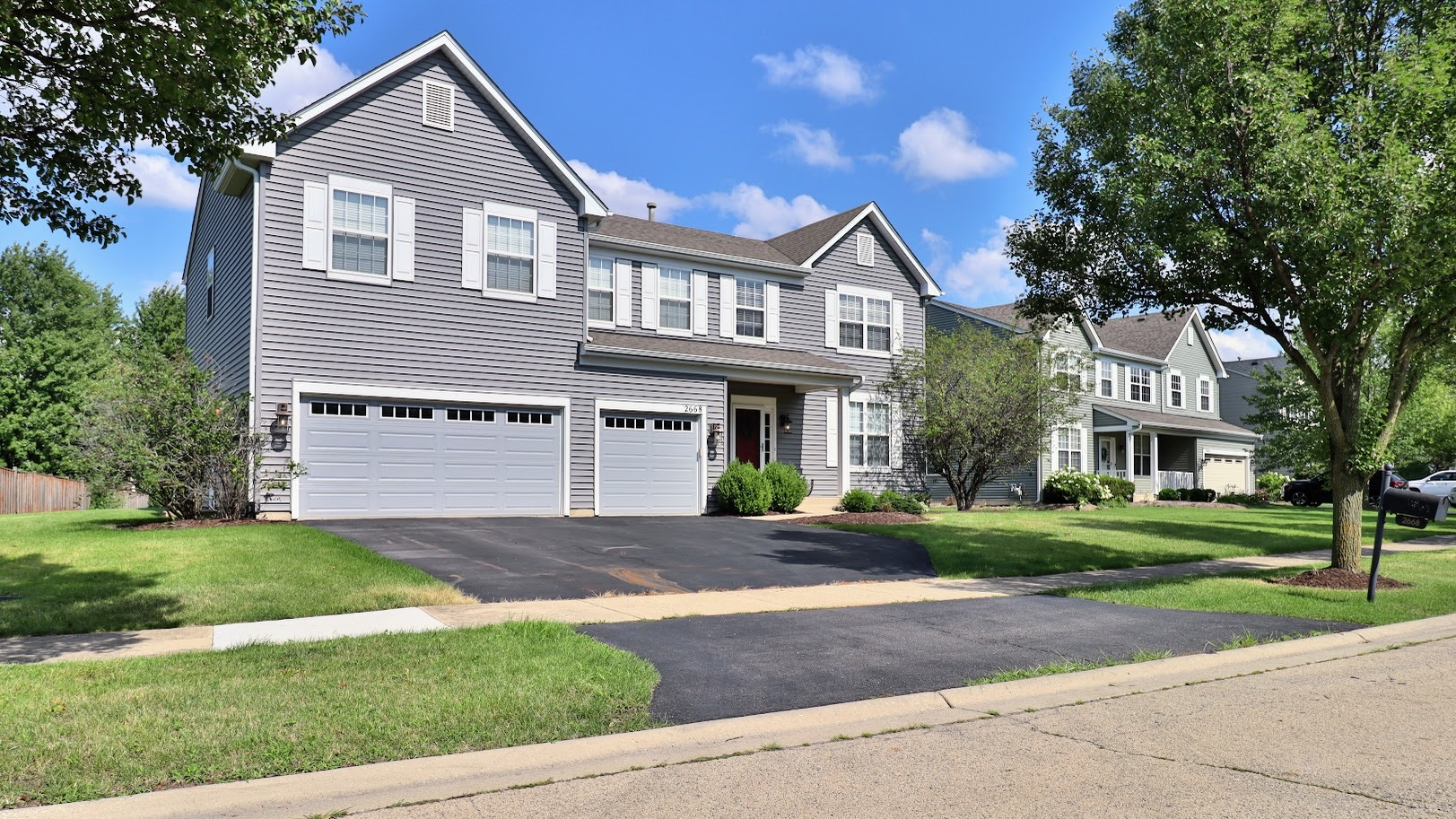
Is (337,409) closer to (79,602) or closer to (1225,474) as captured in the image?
(79,602)

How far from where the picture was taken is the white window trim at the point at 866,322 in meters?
→ 26.1

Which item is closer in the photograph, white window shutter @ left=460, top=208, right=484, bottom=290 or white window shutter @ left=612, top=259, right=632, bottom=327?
white window shutter @ left=460, top=208, right=484, bottom=290

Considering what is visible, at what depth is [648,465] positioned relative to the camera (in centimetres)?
2100

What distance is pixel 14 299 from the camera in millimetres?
50875

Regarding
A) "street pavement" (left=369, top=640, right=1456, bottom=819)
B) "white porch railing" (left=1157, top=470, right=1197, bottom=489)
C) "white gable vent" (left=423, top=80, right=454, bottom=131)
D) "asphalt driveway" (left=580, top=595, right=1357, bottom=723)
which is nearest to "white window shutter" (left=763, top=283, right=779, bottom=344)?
"white gable vent" (left=423, top=80, right=454, bottom=131)

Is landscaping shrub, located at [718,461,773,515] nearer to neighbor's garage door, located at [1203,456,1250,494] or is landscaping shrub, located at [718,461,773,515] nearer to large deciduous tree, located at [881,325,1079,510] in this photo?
large deciduous tree, located at [881,325,1079,510]

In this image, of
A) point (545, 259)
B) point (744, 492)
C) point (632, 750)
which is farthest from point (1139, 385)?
point (632, 750)

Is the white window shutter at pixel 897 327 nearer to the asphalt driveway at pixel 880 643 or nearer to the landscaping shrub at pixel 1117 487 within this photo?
the landscaping shrub at pixel 1117 487

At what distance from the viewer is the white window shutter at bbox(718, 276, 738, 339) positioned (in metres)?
24.1

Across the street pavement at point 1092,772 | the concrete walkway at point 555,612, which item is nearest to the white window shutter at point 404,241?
the concrete walkway at point 555,612

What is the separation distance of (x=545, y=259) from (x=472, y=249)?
1.53 m

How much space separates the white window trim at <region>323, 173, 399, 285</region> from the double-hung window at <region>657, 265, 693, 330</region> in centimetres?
668

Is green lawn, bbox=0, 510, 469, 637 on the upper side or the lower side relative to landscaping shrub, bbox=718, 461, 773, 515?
lower

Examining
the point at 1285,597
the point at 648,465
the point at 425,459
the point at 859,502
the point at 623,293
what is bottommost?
the point at 1285,597
